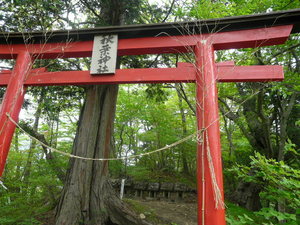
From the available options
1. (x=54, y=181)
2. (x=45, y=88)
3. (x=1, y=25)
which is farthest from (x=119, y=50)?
(x=54, y=181)

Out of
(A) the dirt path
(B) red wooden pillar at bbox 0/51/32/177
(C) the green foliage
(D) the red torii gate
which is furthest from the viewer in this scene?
(A) the dirt path

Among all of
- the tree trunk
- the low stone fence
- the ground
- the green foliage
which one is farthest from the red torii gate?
the low stone fence

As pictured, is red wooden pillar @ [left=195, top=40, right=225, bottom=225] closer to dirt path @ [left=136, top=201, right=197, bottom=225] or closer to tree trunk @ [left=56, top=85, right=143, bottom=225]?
tree trunk @ [left=56, top=85, right=143, bottom=225]

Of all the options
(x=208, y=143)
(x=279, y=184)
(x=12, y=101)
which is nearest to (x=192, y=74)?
(x=208, y=143)

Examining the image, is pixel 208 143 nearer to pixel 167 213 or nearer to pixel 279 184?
pixel 279 184

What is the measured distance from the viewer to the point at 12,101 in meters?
3.29

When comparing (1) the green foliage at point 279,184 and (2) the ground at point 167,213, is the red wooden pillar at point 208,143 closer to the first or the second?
(1) the green foliage at point 279,184

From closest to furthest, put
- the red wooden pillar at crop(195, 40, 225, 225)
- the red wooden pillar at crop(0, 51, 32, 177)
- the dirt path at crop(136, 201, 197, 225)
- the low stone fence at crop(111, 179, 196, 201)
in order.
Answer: the red wooden pillar at crop(195, 40, 225, 225)
the red wooden pillar at crop(0, 51, 32, 177)
the dirt path at crop(136, 201, 197, 225)
the low stone fence at crop(111, 179, 196, 201)

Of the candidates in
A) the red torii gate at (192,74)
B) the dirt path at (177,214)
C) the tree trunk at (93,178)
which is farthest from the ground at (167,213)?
the red torii gate at (192,74)

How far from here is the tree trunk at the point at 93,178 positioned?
4418 millimetres

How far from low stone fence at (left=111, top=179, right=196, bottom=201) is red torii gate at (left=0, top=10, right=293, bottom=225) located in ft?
24.6

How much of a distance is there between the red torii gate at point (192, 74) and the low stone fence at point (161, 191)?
7497 millimetres

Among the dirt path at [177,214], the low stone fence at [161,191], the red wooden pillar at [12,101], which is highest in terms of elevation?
the red wooden pillar at [12,101]

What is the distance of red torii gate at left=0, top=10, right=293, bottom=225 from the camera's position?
2.56 meters
